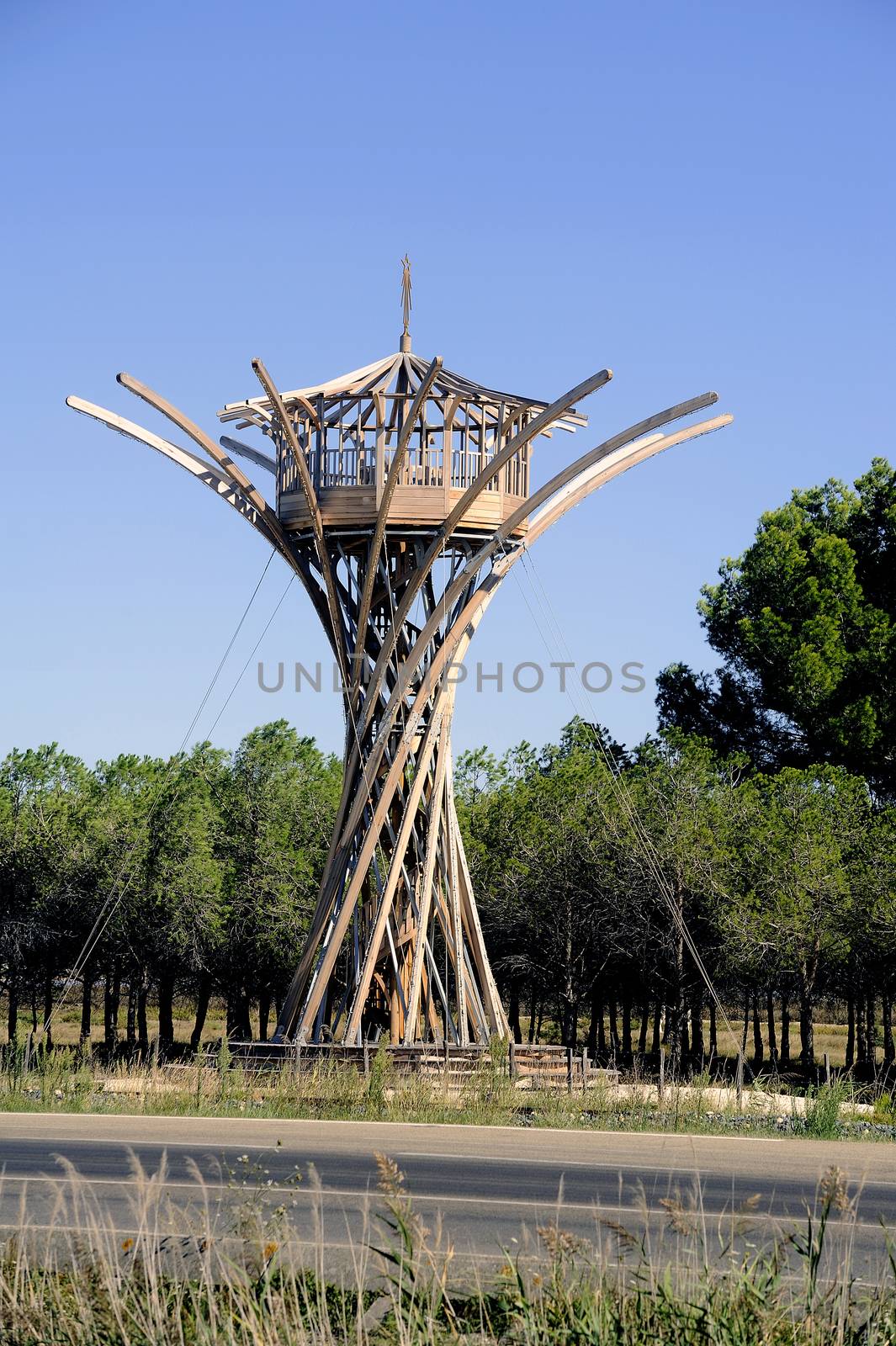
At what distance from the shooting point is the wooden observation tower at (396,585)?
2059cm

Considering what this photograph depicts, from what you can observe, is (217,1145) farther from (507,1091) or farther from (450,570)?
(450,570)

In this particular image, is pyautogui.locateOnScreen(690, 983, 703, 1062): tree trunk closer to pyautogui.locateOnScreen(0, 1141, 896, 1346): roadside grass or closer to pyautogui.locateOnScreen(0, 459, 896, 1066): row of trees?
pyautogui.locateOnScreen(0, 459, 896, 1066): row of trees

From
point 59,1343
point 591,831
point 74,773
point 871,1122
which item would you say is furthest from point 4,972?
point 59,1343

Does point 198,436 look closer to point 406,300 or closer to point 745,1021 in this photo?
point 406,300

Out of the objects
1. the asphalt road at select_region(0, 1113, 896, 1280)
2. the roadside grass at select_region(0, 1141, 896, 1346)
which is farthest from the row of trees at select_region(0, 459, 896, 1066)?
A: the roadside grass at select_region(0, 1141, 896, 1346)

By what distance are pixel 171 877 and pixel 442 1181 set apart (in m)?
23.8

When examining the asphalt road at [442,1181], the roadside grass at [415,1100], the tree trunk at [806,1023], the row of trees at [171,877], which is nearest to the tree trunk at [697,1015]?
the tree trunk at [806,1023]

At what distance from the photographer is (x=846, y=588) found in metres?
39.2

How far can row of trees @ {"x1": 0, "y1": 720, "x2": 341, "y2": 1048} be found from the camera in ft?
Result: 113

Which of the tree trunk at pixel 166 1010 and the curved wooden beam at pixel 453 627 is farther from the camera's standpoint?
the tree trunk at pixel 166 1010

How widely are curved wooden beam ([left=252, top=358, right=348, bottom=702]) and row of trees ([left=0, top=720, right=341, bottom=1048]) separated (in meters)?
13.6

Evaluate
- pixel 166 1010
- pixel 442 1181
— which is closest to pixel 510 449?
pixel 442 1181

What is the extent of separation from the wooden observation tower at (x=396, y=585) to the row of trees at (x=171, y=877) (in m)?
12.3

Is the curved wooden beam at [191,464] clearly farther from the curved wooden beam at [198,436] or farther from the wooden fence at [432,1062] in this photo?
the wooden fence at [432,1062]
